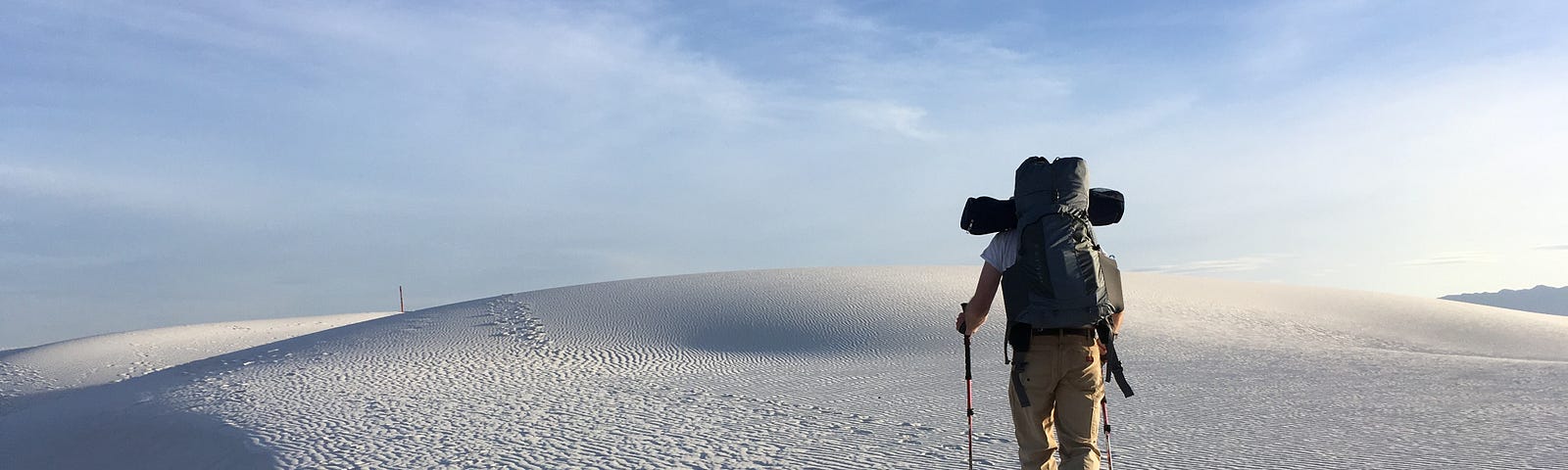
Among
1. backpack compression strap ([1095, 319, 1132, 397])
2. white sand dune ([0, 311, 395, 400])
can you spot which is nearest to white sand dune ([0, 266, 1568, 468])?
white sand dune ([0, 311, 395, 400])

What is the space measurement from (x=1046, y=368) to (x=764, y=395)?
242 inches

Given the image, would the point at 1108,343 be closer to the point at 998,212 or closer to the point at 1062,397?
the point at 1062,397

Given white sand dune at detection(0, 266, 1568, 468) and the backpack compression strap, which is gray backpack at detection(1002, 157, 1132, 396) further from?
white sand dune at detection(0, 266, 1568, 468)

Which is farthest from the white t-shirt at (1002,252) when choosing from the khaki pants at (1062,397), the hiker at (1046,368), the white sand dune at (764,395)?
the white sand dune at (764,395)

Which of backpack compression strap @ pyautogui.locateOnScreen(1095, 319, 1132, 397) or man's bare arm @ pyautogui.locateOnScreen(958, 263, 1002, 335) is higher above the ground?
man's bare arm @ pyautogui.locateOnScreen(958, 263, 1002, 335)

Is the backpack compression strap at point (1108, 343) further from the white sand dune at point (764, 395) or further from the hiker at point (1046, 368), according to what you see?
the white sand dune at point (764, 395)

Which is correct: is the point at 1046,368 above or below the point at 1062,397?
above

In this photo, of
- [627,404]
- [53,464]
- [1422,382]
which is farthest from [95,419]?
[1422,382]

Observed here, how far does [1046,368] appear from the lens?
3625mm

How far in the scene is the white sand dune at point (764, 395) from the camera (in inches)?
279

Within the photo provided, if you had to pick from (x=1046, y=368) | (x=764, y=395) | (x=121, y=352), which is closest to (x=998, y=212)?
(x=1046, y=368)

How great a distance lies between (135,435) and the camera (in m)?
9.05

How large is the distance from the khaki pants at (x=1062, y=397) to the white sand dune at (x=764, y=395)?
118 inches

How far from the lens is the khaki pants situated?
11.8 ft
